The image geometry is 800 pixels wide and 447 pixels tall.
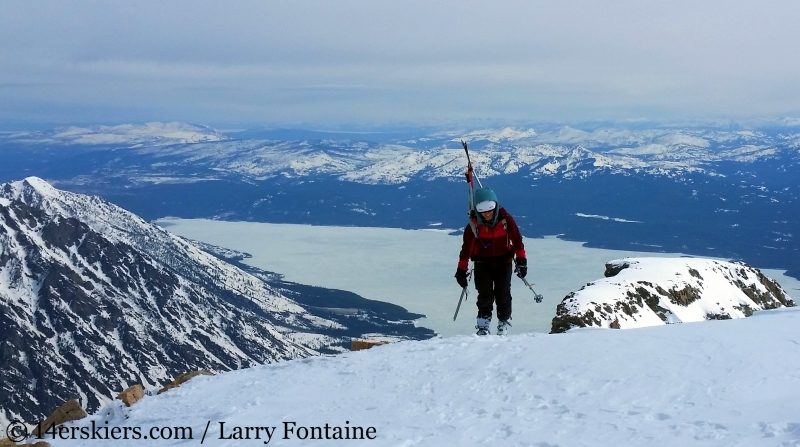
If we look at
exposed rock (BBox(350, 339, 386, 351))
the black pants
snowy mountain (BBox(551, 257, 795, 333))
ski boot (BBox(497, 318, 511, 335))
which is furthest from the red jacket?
snowy mountain (BBox(551, 257, 795, 333))

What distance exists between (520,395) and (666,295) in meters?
46.1

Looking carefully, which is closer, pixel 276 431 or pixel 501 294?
pixel 276 431

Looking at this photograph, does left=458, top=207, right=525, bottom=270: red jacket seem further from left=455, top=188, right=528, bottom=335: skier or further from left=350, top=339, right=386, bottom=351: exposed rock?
left=350, top=339, right=386, bottom=351: exposed rock

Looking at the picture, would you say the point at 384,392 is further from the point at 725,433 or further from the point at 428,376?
the point at 725,433

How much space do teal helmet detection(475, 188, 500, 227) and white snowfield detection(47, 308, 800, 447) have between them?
3246 millimetres

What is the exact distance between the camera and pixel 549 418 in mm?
11094

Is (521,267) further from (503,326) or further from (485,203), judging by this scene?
(485,203)

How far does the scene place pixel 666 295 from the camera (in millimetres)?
53906

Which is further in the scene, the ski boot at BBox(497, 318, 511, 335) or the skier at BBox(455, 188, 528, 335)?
the ski boot at BBox(497, 318, 511, 335)

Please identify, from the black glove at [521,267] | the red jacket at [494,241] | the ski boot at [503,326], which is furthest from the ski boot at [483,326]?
the red jacket at [494,241]

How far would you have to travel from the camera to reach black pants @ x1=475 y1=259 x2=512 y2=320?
18.9 meters

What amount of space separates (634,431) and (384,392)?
208 inches

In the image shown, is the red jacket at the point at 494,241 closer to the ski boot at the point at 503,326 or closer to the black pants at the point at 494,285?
the black pants at the point at 494,285

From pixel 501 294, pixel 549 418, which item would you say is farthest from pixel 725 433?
pixel 501 294
